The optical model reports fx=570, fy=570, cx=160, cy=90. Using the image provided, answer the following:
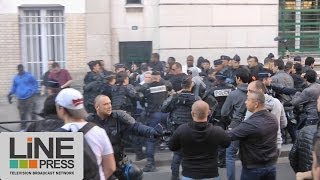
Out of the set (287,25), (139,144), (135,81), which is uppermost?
(287,25)

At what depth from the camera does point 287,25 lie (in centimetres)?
1792

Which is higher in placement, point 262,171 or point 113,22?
point 113,22

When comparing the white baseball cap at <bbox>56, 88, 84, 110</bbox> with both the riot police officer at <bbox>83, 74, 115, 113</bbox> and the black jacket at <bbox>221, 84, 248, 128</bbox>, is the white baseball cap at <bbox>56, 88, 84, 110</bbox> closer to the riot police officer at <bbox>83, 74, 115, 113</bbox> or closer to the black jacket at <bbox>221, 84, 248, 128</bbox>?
the black jacket at <bbox>221, 84, 248, 128</bbox>

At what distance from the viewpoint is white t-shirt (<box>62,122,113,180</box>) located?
432 centimetres

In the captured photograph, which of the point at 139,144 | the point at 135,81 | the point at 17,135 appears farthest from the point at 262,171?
the point at 135,81

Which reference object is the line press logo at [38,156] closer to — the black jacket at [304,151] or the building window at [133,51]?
the black jacket at [304,151]

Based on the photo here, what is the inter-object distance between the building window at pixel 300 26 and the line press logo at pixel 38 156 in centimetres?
1482

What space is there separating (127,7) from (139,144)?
24.1 feet

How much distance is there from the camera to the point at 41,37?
16438 mm

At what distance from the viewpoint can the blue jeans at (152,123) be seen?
9648 mm

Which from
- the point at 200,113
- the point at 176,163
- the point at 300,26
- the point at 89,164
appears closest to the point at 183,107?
the point at 176,163

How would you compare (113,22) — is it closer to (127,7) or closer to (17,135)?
(127,7)

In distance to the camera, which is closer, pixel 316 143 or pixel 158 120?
pixel 316 143

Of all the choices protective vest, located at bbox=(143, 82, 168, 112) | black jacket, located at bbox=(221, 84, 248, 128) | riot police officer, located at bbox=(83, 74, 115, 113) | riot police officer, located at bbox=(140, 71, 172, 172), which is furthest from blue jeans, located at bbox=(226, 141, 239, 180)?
riot police officer, located at bbox=(83, 74, 115, 113)
